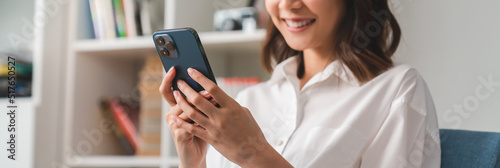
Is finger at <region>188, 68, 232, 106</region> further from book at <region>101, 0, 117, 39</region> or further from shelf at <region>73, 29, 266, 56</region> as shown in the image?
book at <region>101, 0, 117, 39</region>

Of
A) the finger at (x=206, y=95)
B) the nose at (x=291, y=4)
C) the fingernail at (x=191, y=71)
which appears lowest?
the finger at (x=206, y=95)

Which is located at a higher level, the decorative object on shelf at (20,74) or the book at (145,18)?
the book at (145,18)

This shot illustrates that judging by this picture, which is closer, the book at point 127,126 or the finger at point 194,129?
the finger at point 194,129

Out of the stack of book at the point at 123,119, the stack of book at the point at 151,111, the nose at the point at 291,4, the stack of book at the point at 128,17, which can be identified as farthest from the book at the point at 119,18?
the nose at the point at 291,4

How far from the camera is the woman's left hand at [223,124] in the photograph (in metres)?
0.76

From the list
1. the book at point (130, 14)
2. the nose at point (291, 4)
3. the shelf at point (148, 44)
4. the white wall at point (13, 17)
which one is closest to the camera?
the nose at point (291, 4)

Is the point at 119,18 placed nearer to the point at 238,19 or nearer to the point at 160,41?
the point at 238,19

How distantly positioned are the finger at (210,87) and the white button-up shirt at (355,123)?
13cm

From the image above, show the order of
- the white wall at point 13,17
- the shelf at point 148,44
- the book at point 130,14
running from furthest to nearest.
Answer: the book at point 130,14 → the white wall at point 13,17 → the shelf at point 148,44

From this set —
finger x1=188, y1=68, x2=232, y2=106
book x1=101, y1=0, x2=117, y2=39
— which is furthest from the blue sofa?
book x1=101, y1=0, x2=117, y2=39

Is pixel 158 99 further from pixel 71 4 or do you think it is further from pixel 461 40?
pixel 461 40

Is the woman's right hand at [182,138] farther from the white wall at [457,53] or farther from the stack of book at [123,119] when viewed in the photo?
the stack of book at [123,119]

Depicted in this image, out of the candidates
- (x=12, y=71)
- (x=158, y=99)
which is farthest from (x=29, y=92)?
(x=158, y=99)

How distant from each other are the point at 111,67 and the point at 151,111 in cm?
37
